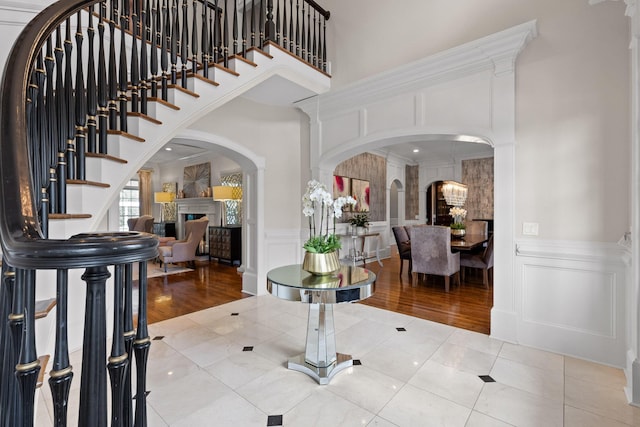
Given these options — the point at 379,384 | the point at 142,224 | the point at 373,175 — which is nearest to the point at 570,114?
the point at 379,384

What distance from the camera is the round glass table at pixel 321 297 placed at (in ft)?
6.82

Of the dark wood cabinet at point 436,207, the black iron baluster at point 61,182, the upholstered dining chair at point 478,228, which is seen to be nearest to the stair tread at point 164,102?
the black iron baluster at point 61,182

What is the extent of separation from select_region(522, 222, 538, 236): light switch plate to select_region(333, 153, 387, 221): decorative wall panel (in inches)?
170

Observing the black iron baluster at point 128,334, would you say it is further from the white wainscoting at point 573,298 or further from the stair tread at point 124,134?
the white wainscoting at point 573,298

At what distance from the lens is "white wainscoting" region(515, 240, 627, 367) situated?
2.55 metres

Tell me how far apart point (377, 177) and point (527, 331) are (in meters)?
5.77

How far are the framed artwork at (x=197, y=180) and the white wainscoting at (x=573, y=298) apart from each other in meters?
7.44

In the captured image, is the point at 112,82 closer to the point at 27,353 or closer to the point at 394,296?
the point at 27,353

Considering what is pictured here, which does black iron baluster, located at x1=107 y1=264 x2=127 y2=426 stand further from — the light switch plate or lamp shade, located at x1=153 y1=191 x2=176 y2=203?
lamp shade, located at x1=153 y1=191 x2=176 y2=203

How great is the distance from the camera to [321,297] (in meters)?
2.07

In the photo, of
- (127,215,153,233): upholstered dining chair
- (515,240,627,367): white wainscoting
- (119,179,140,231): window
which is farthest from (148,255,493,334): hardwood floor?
(119,179,140,231): window

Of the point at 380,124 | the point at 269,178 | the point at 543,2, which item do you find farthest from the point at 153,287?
the point at 543,2

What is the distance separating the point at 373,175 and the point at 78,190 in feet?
22.7

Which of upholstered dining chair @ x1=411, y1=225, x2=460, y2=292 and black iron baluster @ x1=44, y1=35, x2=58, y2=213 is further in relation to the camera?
upholstered dining chair @ x1=411, y1=225, x2=460, y2=292
